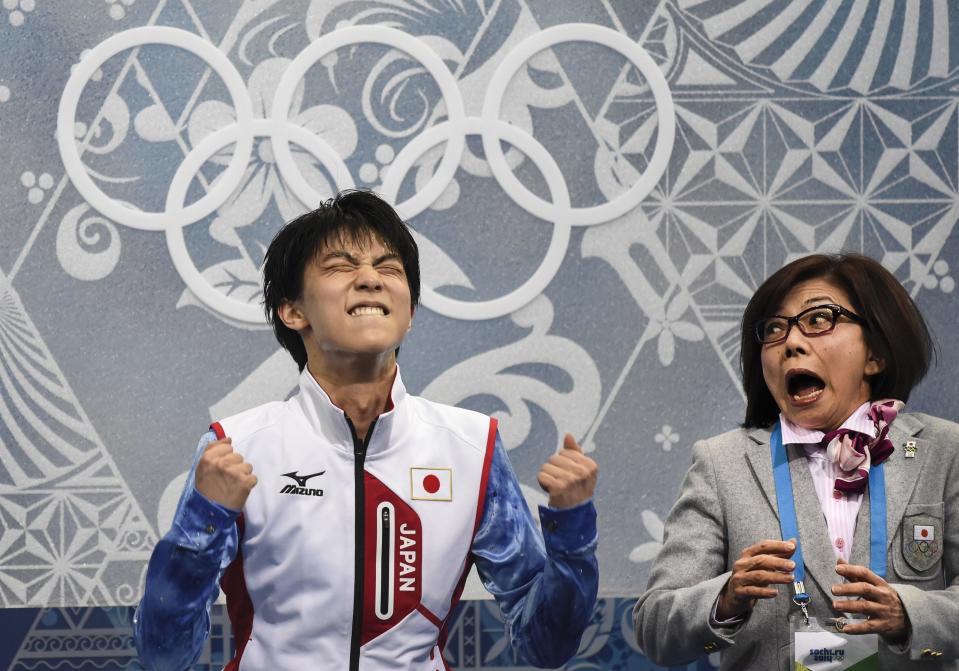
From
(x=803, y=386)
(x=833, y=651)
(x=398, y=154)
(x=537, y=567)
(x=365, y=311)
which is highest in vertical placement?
(x=398, y=154)

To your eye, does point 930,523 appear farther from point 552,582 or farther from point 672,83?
point 672,83

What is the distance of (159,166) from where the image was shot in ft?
9.34

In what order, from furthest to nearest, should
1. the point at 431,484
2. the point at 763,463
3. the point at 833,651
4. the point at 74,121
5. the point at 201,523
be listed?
1. the point at 74,121
2. the point at 763,463
3. the point at 431,484
4. the point at 833,651
5. the point at 201,523

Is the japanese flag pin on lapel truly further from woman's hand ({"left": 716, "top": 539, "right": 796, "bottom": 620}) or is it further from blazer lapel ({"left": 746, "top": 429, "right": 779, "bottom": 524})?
woman's hand ({"left": 716, "top": 539, "right": 796, "bottom": 620})

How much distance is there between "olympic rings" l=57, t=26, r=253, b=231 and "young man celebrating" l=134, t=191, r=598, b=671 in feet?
2.90

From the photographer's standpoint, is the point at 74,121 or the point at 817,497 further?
the point at 74,121

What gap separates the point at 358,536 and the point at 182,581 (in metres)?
0.28

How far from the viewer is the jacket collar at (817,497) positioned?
1.92 m

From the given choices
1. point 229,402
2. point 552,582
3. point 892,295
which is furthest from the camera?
point 229,402

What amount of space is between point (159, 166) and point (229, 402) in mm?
602

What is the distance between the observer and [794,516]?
6.43ft

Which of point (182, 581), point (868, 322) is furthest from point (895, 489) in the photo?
point (182, 581)

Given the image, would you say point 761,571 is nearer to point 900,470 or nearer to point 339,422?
point 900,470

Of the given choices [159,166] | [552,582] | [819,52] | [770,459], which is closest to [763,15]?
[819,52]
